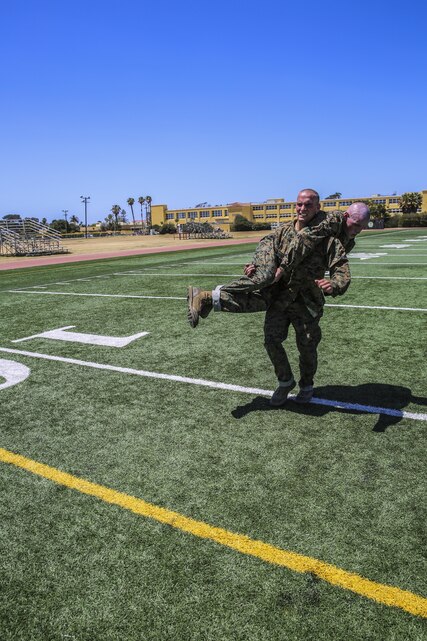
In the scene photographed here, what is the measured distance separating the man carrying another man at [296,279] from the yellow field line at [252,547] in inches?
58.5

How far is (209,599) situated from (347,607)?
59 centimetres

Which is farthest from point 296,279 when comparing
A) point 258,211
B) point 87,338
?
point 258,211

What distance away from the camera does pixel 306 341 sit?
4145 mm

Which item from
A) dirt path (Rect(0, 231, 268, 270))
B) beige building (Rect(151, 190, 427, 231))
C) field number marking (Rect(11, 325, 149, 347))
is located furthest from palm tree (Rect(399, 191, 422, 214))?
field number marking (Rect(11, 325, 149, 347))

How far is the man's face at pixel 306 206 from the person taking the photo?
3.71 meters

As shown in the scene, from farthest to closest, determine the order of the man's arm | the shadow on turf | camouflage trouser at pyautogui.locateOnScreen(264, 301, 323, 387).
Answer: the shadow on turf, camouflage trouser at pyautogui.locateOnScreen(264, 301, 323, 387), the man's arm

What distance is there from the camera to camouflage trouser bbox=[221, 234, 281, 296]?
3805 millimetres

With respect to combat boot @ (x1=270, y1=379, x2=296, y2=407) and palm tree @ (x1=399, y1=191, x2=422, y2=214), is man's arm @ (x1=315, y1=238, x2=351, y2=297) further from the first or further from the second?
palm tree @ (x1=399, y1=191, x2=422, y2=214)

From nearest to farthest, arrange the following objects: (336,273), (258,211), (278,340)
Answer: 1. (336,273)
2. (278,340)
3. (258,211)

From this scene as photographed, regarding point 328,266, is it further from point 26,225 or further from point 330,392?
point 26,225

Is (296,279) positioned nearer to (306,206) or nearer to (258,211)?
(306,206)

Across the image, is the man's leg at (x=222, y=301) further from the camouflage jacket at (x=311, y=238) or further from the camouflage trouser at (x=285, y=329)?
the camouflage jacket at (x=311, y=238)

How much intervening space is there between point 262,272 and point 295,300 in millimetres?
429

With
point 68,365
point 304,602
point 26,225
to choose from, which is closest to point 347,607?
point 304,602
